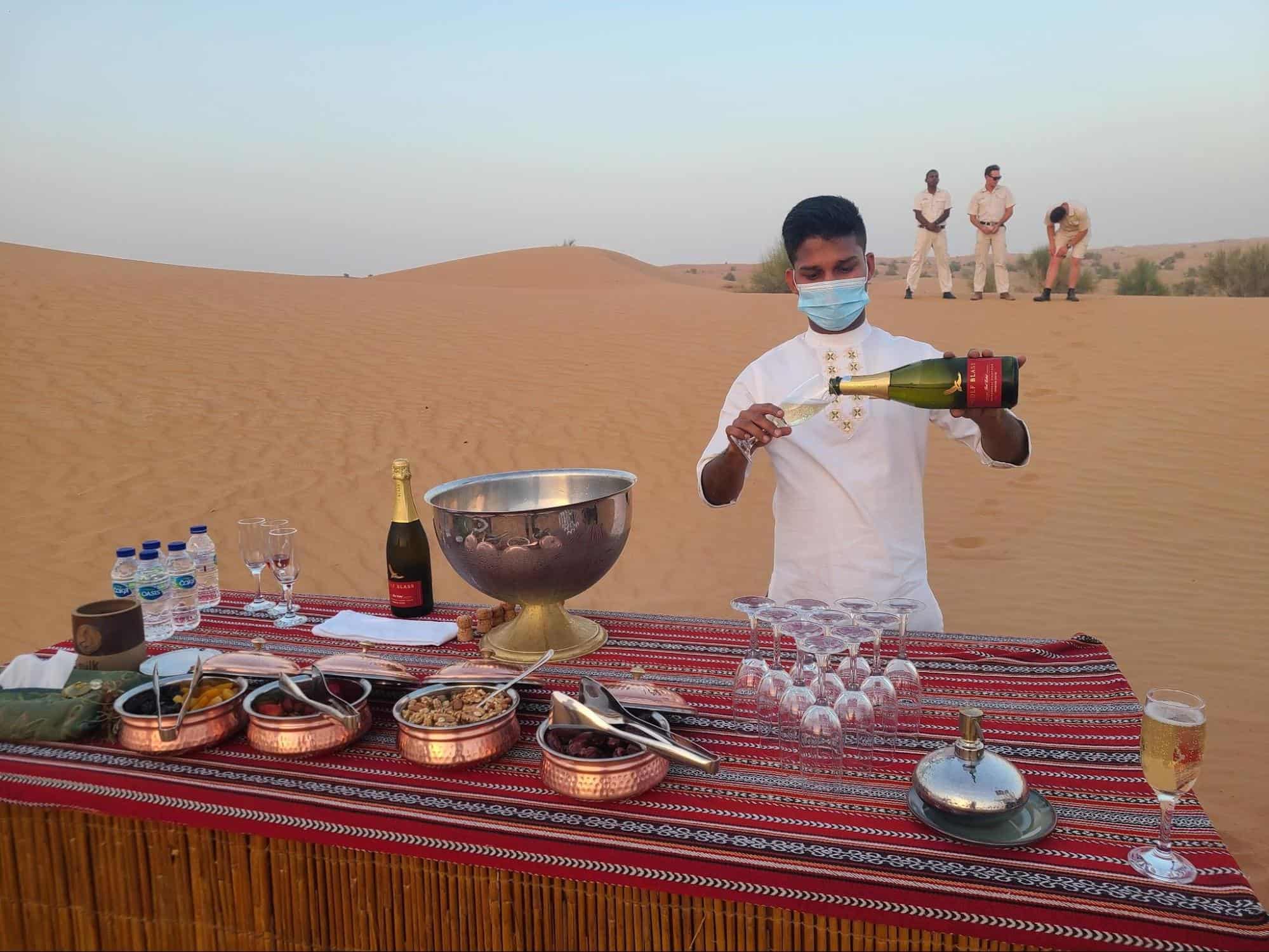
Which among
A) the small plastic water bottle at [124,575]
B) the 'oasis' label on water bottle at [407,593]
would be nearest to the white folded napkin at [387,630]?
the 'oasis' label on water bottle at [407,593]

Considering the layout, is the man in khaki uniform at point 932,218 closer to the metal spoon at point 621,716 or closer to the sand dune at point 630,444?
the sand dune at point 630,444

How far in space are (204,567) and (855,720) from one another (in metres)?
2.14

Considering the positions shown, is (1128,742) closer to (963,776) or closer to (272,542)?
(963,776)

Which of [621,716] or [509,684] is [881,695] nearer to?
[621,716]

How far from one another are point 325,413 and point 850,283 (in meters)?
8.92

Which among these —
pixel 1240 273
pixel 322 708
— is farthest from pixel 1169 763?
pixel 1240 273

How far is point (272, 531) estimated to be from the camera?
267cm

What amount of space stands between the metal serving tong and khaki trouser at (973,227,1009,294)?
1488 cm

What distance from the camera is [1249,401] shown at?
10.5 meters

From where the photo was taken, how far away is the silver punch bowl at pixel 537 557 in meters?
2.08

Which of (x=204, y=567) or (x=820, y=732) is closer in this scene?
(x=820, y=732)

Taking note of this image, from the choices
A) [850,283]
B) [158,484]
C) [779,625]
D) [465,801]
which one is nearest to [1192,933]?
[779,625]

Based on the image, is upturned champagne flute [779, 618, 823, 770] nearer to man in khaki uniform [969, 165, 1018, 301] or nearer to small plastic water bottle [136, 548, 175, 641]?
small plastic water bottle [136, 548, 175, 641]

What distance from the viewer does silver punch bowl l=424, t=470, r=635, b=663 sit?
2.08m
